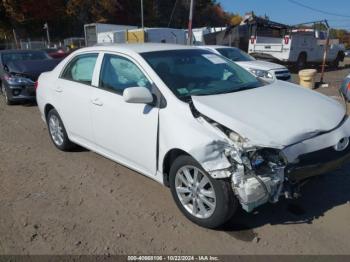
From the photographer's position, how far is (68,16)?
156ft

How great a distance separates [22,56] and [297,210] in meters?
10.1

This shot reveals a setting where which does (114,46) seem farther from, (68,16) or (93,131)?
(68,16)

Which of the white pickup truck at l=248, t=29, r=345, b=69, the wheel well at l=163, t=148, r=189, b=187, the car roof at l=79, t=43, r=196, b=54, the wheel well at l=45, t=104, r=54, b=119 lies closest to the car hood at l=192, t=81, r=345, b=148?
the wheel well at l=163, t=148, r=189, b=187

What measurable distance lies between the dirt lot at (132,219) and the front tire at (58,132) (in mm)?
568

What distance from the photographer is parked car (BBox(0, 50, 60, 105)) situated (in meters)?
9.38

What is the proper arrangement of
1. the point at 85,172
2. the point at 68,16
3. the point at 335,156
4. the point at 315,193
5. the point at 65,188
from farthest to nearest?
1. the point at 68,16
2. the point at 85,172
3. the point at 65,188
4. the point at 315,193
5. the point at 335,156

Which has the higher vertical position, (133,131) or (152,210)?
(133,131)

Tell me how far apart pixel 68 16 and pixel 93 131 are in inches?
1892

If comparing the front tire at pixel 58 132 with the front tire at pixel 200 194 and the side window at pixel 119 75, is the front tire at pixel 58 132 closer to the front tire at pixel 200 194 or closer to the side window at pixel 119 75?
the side window at pixel 119 75

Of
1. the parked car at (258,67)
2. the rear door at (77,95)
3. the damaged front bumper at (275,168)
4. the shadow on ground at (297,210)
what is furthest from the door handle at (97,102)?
the parked car at (258,67)

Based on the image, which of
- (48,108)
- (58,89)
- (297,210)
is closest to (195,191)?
(297,210)

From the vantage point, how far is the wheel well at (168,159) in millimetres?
3315

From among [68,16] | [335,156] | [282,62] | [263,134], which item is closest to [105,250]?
[263,134]

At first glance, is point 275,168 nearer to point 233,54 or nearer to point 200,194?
point 200,194
